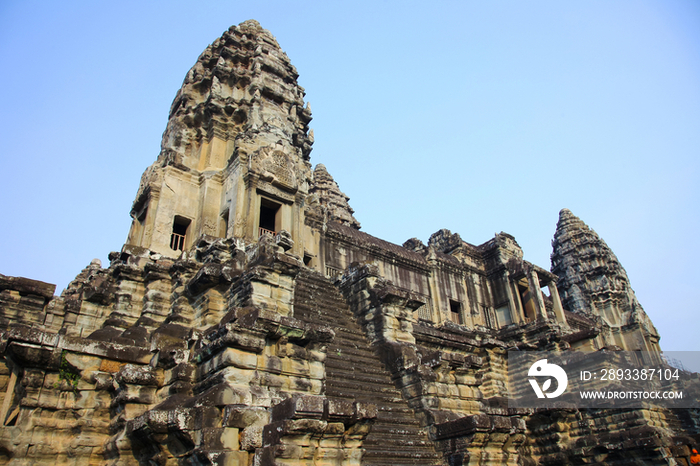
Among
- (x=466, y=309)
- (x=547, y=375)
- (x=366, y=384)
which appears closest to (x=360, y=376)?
(x=366, y=384)

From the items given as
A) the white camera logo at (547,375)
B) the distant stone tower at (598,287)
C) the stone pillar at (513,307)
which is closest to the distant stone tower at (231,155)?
the white camera logo at (547,375)

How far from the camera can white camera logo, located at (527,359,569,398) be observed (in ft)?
51.2

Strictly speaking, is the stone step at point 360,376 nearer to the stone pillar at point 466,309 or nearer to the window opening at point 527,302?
the stone pillar at point 466,309

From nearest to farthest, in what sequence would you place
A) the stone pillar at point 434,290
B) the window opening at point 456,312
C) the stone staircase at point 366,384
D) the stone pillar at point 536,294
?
the stone staircase at point 366,384 < the stone pillar at point 434,290 < the window opening at point 456,312 < the stone pillar at point 536,294

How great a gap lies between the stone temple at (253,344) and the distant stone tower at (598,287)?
13.0 metres

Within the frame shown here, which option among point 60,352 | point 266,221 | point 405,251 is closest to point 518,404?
point 405,251

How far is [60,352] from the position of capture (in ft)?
25.2

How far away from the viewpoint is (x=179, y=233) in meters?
13.7

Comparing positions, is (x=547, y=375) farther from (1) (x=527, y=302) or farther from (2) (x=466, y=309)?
(1) (x=527, y=302)

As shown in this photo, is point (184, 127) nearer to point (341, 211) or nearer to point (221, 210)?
point (221, 210)

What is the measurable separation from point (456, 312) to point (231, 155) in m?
13.5

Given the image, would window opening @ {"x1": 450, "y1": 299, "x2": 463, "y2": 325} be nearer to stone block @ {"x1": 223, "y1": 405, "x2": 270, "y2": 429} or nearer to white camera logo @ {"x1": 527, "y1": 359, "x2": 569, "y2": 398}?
white camera logo @ {"x1": 527, "y1": 359, "x2": 569, "y2": 398}

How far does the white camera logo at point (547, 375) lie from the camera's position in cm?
1561

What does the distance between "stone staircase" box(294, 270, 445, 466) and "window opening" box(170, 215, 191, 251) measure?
12.6 feet
